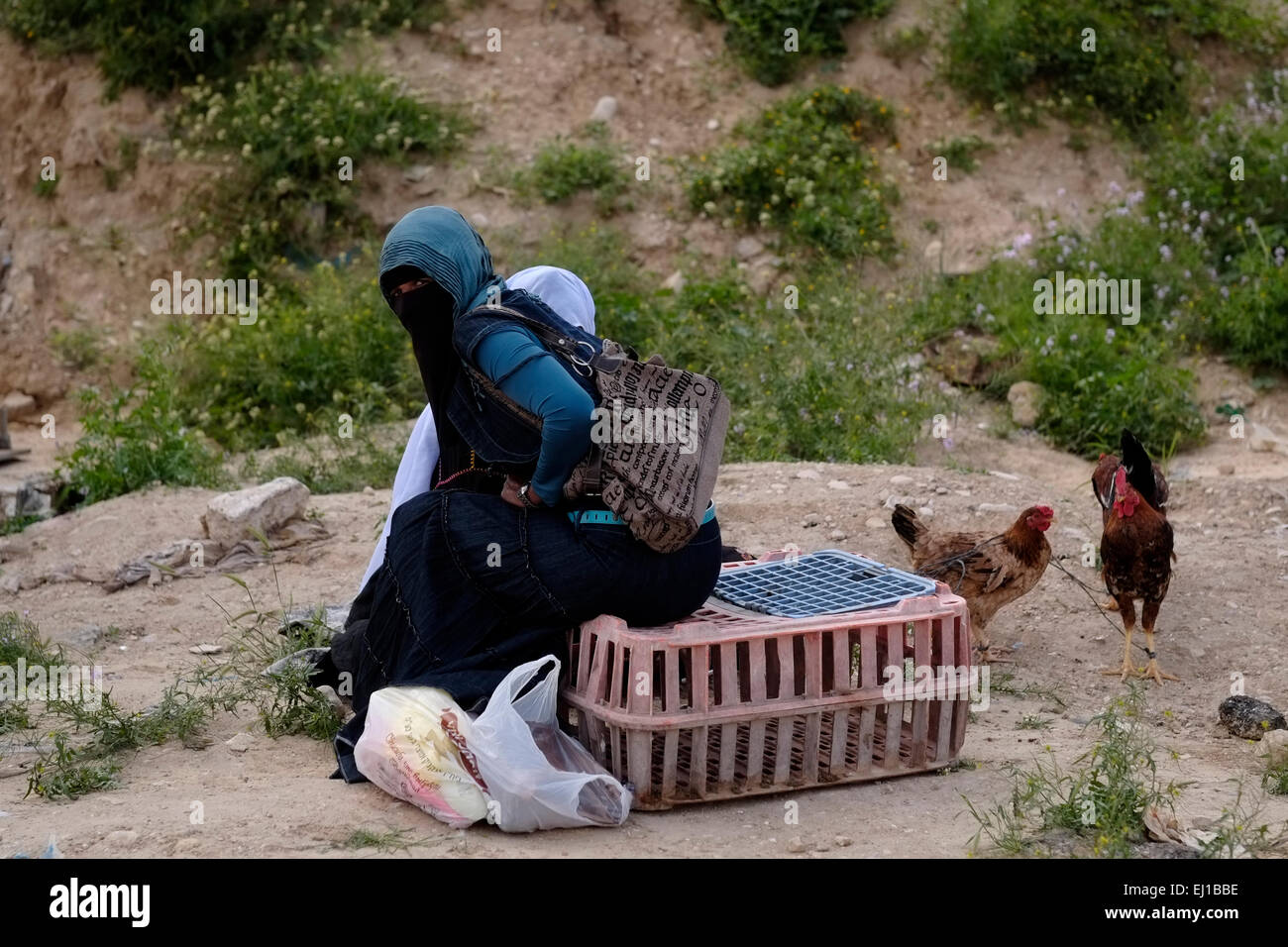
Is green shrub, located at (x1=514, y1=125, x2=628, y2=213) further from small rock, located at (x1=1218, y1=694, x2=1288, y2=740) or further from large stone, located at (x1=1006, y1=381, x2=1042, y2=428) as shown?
small rock, located at (x1=1218, y1=694, x2=1288, y2=740)

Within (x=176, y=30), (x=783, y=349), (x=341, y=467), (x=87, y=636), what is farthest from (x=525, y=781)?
(x=176, y=30)

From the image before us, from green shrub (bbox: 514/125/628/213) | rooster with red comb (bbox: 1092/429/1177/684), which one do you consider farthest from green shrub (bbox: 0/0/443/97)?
rooster with red comb (bbox: 1092/429/1177/684)

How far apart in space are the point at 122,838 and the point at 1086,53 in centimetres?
952

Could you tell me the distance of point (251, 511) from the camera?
664 cm

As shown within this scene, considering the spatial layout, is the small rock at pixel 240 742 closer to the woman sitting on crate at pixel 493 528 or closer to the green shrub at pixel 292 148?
the woman sitting on crate at pixel 493 528

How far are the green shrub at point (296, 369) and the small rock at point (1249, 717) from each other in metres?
5.23

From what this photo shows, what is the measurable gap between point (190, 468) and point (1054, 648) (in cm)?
454

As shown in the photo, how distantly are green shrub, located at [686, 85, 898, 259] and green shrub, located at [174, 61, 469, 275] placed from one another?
211 cm

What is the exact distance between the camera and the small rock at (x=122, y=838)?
358 centimetres

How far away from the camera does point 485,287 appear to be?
407cm

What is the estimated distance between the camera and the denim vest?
392 cm

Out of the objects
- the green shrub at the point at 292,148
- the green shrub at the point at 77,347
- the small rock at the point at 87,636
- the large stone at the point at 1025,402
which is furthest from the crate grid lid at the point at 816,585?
the green shrub at the point at 77,347

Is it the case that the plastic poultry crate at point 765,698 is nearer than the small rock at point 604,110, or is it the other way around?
the plastic poultry crate at point 765,698

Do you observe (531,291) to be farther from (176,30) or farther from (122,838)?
(176,30)
